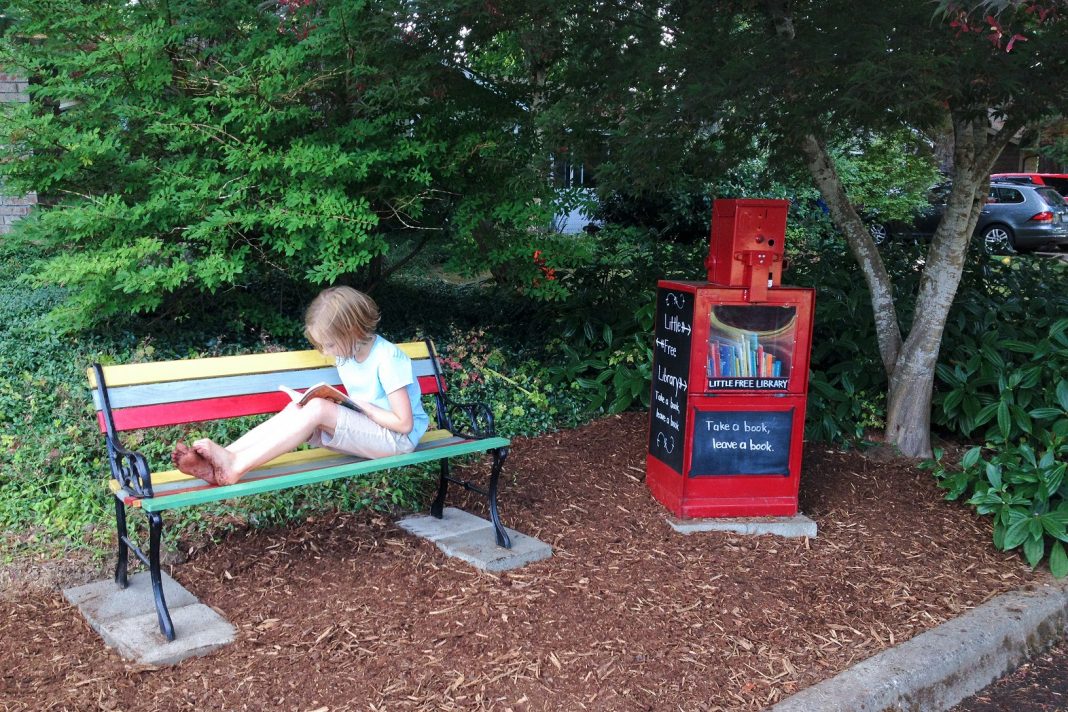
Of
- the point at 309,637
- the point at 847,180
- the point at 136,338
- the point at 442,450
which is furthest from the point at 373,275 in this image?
the point at 847,180

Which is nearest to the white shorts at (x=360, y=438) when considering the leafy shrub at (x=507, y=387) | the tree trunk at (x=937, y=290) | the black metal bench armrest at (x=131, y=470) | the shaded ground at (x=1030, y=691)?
the black metal bench armrest at (x=131, y=470)

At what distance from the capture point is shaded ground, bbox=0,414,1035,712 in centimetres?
288

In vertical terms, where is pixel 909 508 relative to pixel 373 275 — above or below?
below

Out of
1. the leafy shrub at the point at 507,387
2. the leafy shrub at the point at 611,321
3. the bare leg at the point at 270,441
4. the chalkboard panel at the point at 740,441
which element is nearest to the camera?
the bare leg at the point at 270,441

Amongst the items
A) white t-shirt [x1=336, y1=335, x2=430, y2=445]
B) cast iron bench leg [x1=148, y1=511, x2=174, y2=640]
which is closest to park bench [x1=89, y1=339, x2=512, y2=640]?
cast iron bench leg [x1=148, y1=511, x2=174, y2=640]

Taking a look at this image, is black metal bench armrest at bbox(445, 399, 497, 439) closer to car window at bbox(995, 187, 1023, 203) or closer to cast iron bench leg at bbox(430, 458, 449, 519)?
cast iron bench leg at bbox(430, 458, 449, 519)

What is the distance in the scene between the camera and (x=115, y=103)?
5.31 meters

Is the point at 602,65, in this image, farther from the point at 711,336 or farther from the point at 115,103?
the point at 115,103

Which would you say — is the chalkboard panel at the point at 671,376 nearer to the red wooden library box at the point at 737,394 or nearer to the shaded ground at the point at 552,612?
the red wooden library box at the point at 737,394

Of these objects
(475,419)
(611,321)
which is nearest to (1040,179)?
(611,321)

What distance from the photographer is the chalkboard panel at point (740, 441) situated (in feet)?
14.2

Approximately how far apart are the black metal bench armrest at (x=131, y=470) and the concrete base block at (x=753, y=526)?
7.77 feet

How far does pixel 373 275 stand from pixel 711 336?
329 centimetres

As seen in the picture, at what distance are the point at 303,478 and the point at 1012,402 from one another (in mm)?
4015
